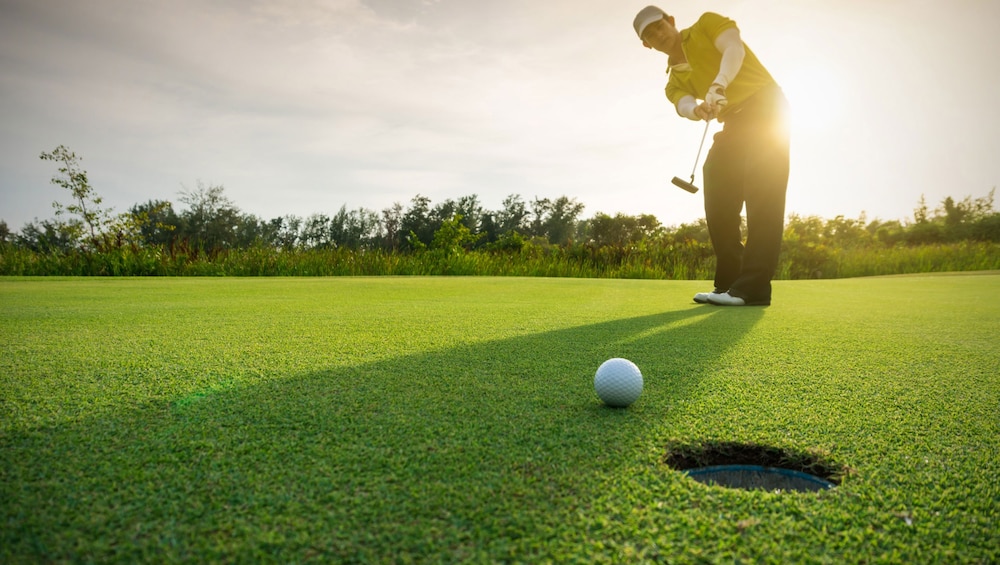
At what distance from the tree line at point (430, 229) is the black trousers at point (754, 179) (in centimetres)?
1062

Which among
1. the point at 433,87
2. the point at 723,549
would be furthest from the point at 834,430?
the point at 433,87

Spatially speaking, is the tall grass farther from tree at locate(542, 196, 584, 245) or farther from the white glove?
tree at locate(542, 196, 584, 245)

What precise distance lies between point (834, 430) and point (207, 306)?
4369mm

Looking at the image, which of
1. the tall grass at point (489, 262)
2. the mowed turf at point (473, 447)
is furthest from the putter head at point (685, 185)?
the tall grass at point (489, 262)

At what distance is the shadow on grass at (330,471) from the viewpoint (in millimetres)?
811

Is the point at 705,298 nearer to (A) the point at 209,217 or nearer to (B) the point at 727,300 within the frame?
(B) the point at 727,300

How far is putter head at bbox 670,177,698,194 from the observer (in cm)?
520

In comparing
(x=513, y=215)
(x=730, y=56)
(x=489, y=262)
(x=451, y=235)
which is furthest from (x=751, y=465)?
(x=513, y=215)

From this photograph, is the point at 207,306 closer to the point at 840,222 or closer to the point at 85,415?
the point at 85,415

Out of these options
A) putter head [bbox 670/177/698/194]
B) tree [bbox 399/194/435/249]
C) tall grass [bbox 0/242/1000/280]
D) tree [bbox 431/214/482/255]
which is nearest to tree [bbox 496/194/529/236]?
tree [bbox 399/194/435/249]

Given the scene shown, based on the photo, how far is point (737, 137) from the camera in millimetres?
4512

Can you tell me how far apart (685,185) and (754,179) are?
90 cm

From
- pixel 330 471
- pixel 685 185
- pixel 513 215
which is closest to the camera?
pixel 330 471

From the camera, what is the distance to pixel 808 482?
1.20 metres
